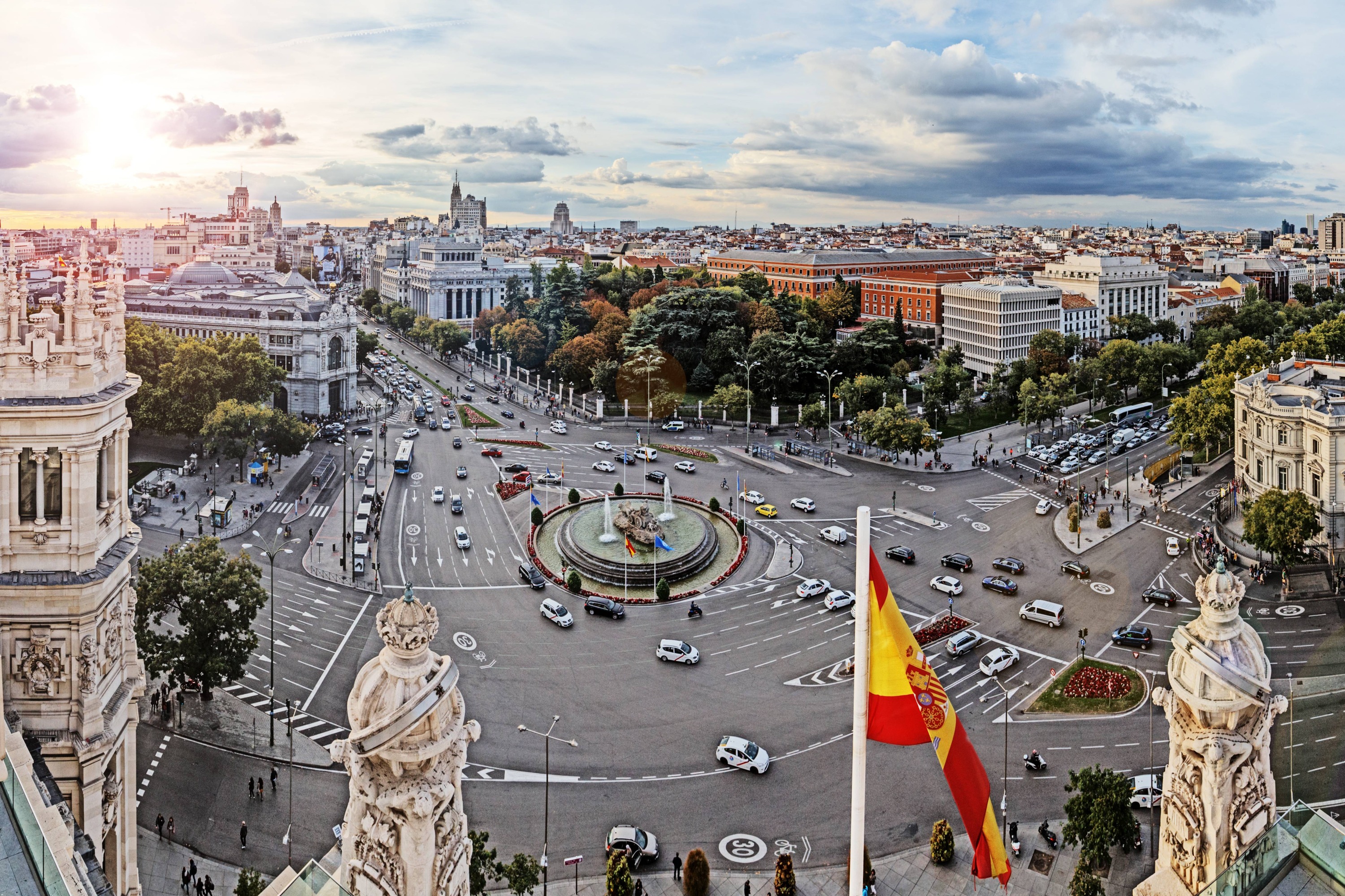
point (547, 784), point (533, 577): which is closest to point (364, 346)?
point (533, 577)

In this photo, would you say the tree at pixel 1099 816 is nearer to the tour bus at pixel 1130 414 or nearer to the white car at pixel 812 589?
the white car at pixel 812 589

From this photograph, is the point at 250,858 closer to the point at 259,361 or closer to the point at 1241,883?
the point at 1241,883

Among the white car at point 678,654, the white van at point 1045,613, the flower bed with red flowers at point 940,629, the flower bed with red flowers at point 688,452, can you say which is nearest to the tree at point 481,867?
the white car at point 678,654

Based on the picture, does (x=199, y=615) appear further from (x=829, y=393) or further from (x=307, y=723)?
(x=829, y=393)

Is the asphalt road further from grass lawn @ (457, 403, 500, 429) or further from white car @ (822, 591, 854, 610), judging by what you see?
grass lawn @ (457, 403, 500, 429)

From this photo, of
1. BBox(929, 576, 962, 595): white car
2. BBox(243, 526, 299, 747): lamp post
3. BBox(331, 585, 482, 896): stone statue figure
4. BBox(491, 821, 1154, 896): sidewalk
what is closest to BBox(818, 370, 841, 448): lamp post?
BBox(929, 576, 962, 595): white car

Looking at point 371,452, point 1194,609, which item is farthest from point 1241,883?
point 371,452

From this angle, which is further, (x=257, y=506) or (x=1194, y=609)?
(x=257, y=506)
